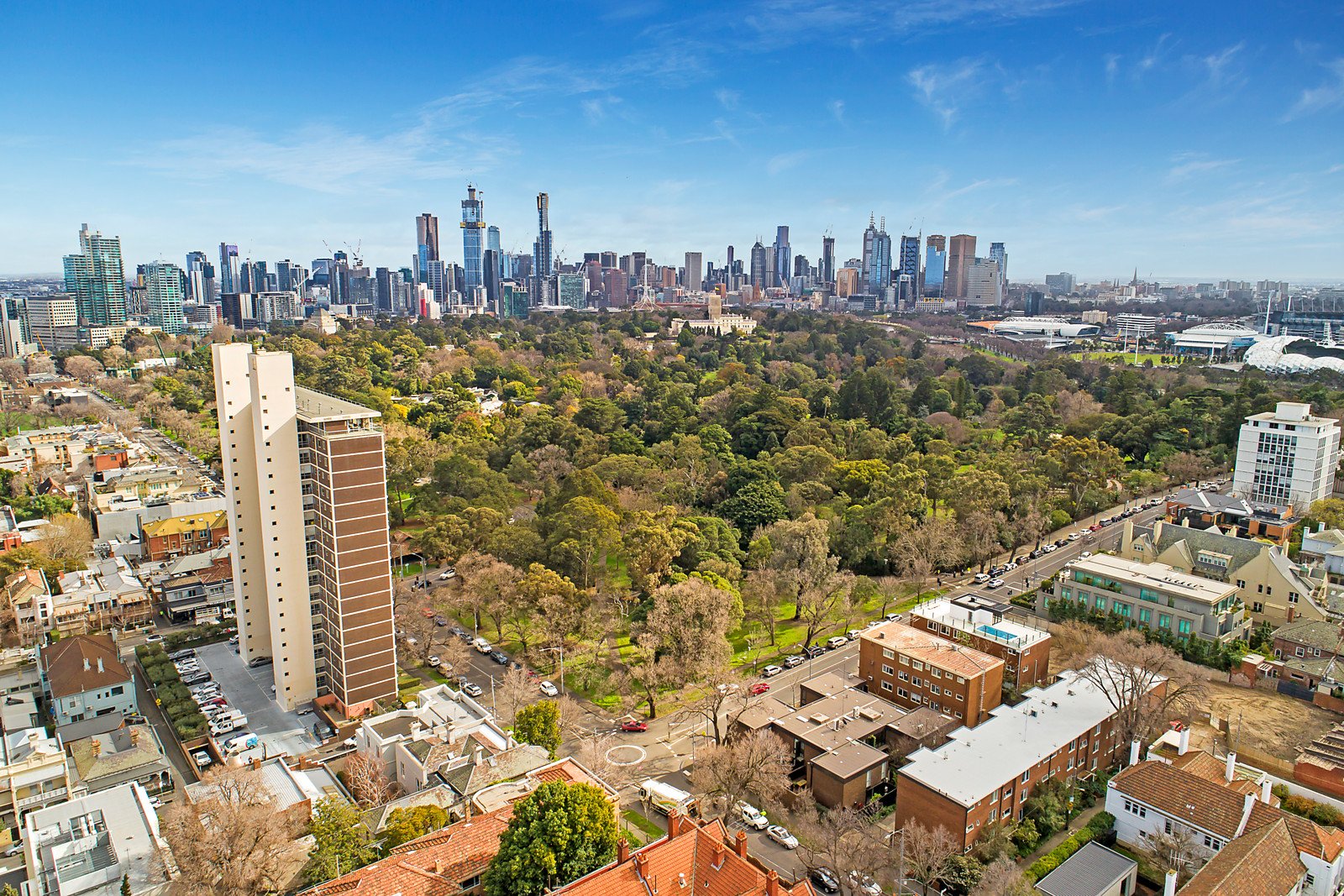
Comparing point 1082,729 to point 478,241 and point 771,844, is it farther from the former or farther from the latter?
point 478,241

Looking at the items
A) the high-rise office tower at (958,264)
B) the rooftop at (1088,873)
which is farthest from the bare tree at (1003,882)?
the high-rise office tower at (958,264)

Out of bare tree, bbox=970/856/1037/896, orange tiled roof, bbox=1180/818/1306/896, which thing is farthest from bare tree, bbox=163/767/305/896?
orange tiled roof, bbox=1180/818/1306/896

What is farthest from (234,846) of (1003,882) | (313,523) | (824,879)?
(1003,882)

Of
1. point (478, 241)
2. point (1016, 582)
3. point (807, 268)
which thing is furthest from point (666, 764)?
point (807, 268)

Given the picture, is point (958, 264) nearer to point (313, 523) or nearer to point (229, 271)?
point (229, 271)

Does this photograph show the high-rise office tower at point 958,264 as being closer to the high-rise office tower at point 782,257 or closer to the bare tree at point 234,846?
the high-rise office tower at point 782,257
